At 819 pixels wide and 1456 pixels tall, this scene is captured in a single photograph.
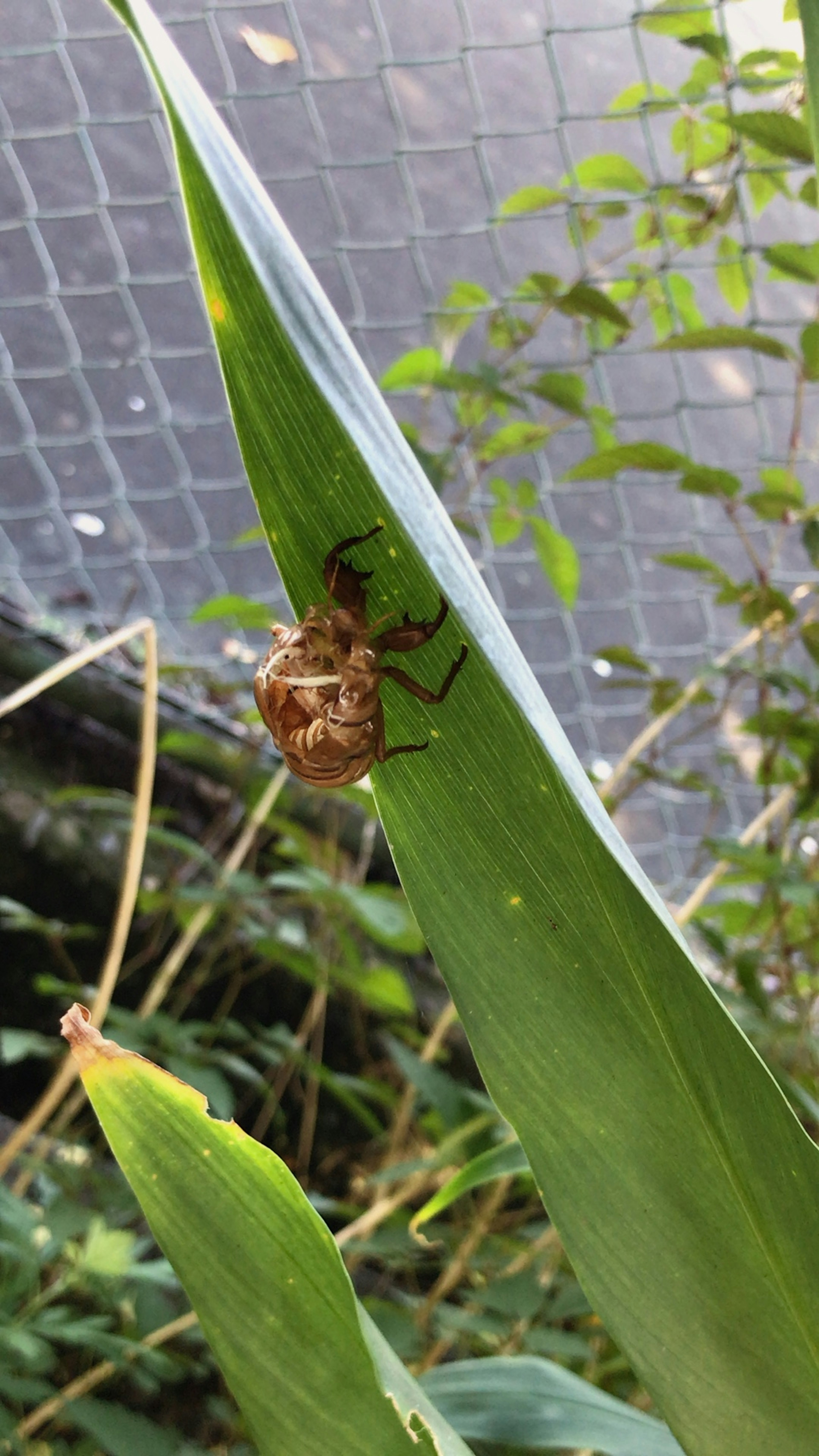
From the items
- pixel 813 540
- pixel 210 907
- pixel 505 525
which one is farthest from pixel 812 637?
pixel 210 907

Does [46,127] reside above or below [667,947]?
above

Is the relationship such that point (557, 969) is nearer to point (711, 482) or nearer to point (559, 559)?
point (711, 482)

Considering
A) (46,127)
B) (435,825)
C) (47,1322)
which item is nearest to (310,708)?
(435,825)

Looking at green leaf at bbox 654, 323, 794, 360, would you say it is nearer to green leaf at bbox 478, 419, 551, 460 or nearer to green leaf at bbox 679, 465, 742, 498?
green leaf at bbox 679, 465, 742, 498

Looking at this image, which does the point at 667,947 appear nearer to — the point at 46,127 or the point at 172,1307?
the point at 172,1307

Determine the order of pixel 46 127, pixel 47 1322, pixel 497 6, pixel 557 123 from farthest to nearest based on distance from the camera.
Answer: pixel 46 127 → pixel 497 6 → pixel 557 123 → pixel 47 1322

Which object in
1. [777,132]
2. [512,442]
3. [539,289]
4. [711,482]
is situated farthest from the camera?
[512,442]
